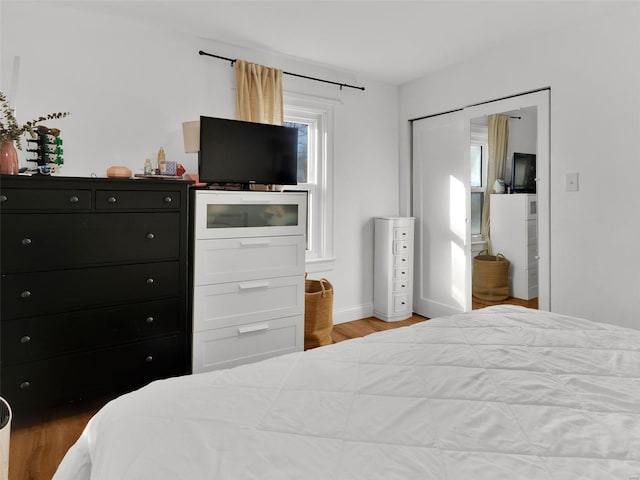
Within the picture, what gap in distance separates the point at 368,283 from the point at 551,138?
2.16m

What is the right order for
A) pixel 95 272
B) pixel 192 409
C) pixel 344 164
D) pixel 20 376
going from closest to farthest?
pixel 192 409
pixel 20 376
pixel 95 272
pixel 344 164

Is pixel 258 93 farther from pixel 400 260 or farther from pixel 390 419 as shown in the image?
pixel 390 419

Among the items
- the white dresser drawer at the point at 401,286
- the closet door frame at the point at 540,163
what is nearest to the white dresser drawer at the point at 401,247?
the white dresser drawer at the point at 401,286

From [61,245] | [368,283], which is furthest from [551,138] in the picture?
[61,245]

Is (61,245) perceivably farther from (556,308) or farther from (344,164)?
(556,308)

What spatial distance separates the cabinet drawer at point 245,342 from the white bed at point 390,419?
1.46m

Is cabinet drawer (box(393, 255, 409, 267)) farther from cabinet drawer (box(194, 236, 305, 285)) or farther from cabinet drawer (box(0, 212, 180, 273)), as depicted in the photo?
cabinet drawer (box(0, 212, 180, 273))

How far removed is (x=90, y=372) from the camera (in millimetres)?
2289

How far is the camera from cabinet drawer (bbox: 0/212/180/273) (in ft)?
6.88

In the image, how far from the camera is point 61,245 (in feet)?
7.24

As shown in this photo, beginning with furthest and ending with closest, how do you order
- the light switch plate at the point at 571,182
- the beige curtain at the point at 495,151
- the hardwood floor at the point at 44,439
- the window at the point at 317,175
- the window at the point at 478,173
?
the window at the point at 317,175 < the window at the point at 478,173 < the beige curtain at the point at 495,151 < the light switch plate at the point at 571,182 < the hardwood floor at the point at 44,439

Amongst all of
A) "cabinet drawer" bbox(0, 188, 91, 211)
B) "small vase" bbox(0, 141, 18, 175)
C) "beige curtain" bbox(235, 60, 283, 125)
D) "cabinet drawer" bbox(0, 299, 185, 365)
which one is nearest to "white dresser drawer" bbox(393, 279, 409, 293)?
"beige curtain" bbox(235, 60, 283, 125)

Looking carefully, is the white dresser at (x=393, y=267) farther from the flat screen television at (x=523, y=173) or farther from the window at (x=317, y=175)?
the flat screen television at (x=523, y=173)

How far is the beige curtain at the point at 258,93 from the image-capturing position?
3275mm
